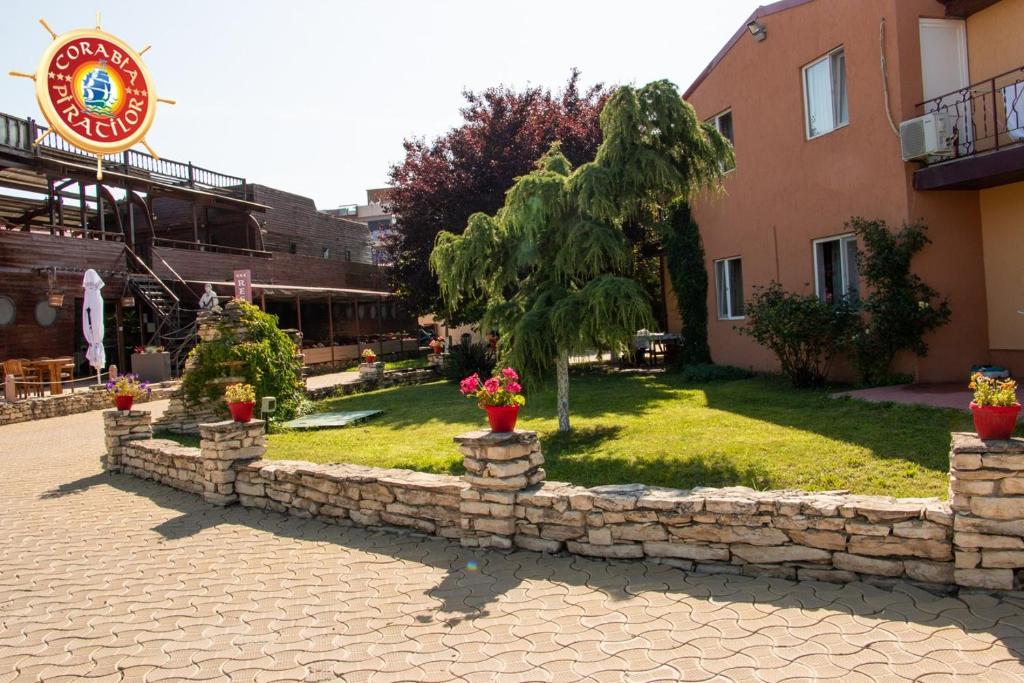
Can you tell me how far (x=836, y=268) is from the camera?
37.6ft

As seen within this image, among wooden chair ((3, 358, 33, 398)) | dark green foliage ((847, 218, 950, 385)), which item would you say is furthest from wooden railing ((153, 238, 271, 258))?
dark green foliage ((847, 218, 950, 385))

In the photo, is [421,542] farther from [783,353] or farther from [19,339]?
[19,339]

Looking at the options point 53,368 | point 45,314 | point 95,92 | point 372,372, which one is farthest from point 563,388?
point 45,314

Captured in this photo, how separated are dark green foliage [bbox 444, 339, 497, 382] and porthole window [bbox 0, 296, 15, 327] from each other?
12143 mm

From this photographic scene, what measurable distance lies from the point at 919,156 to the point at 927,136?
0.29 meters

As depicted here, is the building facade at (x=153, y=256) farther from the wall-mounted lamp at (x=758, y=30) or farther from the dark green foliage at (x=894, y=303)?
the dark green foliage at (x=894, y=303)

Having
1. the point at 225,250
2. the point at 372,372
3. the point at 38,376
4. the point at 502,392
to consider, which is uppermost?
the point at 225,250

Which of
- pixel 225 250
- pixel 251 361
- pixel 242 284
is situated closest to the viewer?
pixel 251 361

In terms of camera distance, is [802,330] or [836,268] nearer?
[802,330]

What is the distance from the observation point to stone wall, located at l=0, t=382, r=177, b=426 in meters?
15.3

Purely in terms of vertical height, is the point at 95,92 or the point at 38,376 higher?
the point at 95,92

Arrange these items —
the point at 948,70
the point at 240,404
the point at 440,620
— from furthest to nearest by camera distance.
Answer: the point at 948,70
the point at 240,404
the point at 440,620

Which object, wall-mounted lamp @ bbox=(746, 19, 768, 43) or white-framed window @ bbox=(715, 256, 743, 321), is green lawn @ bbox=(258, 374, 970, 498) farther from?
wall-mounted lamp @ bbox=(746, 19, 768, 43)

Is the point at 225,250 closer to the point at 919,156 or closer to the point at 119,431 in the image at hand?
the point at 119,431
